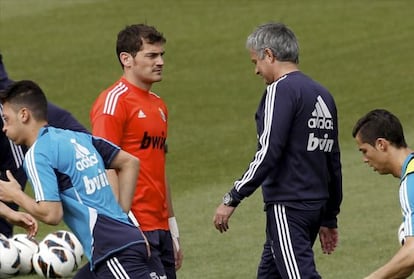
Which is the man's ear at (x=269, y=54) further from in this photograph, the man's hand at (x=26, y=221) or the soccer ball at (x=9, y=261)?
the soccer ball at (x=9, y=261)

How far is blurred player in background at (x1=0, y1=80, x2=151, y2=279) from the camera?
7.44 metres

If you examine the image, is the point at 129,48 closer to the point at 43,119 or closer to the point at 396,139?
the point at 43,119

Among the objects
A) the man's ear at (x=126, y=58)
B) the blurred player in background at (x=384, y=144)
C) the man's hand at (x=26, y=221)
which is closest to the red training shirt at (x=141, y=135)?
the man's ear at (x=126, y=58)

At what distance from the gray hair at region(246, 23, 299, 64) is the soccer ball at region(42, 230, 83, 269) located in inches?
160

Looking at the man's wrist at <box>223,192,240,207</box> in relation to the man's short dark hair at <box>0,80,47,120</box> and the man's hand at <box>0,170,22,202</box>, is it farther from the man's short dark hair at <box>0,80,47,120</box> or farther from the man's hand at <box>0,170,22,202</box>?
the man's hand at <box>0,170,22,202</box>

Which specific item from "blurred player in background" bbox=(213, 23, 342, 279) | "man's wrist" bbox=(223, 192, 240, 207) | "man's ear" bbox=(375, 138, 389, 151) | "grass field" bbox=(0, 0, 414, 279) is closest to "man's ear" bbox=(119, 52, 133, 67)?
"blurred player in background" bbox=(213, 23, 342, 279)

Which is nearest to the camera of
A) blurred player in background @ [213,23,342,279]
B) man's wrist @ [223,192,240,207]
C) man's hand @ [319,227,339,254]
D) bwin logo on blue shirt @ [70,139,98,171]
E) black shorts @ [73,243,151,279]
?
bwin logo on blue shirt @ [70,139,98,171]

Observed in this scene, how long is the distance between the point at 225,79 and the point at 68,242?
12.9 m

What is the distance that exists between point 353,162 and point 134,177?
31.9 feet

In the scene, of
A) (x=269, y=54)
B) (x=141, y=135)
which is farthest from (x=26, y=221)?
(x=269, y=54)

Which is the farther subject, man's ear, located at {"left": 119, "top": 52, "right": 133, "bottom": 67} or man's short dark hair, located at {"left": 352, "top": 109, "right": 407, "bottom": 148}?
man's ear, located at {"left": 119, "top": 52, "right": 133, "bottom": 67}

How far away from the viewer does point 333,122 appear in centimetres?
899

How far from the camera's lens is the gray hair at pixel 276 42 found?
8859 mm

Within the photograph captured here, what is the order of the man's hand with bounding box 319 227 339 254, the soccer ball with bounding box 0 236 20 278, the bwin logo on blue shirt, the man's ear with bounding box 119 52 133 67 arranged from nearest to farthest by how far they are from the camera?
1. the bwin logo on blue shirt
2. the man's ear with bounding box 119 52 133 67
3. the man's hand with bounding box 319 227 339 254
4. the soccer ball with bounding box 0 236 20 278
